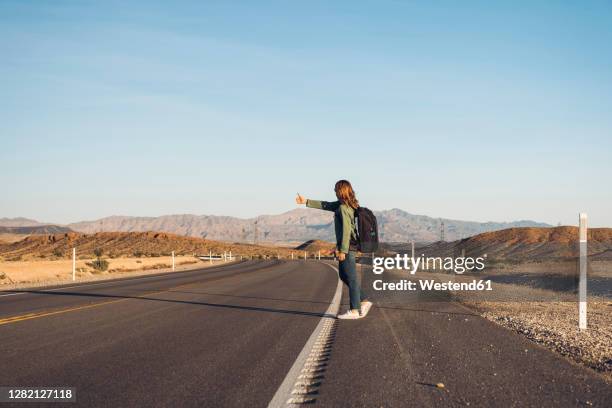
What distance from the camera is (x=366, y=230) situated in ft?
33.9

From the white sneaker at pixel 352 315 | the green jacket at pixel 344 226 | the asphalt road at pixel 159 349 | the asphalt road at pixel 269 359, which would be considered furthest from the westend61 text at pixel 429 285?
the green jacket at pixel 344 226

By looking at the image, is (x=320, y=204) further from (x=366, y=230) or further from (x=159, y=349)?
(x=159, y=349)

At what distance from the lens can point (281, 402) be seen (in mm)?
4863

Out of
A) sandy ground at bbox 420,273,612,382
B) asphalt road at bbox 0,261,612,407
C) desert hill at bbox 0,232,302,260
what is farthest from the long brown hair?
desert hill at bbox 0,232,302,260

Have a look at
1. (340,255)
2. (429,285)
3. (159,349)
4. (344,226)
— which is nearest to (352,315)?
(340,255)

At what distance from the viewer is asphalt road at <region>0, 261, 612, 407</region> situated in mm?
5137

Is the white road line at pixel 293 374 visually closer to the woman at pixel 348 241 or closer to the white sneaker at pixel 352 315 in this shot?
the white sneaker at pixel 352 315

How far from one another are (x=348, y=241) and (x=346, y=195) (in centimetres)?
81

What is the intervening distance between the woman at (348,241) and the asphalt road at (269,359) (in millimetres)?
414

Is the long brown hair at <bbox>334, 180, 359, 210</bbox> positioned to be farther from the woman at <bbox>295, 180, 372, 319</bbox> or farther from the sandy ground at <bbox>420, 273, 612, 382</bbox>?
the sandy ground at <bbox>420, 273, 612, 382</bbox>

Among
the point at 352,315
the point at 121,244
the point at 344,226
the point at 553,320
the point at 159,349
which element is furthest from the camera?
the point at 121,244

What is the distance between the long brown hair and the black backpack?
0.18m

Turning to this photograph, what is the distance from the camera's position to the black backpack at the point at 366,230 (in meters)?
10.2

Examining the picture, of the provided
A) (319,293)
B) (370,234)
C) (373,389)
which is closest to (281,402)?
(373,389)
